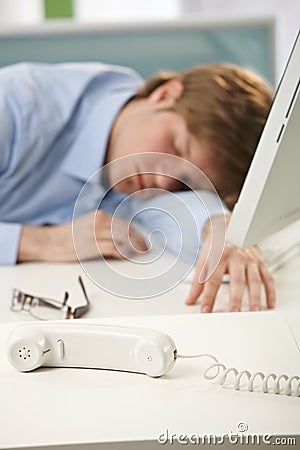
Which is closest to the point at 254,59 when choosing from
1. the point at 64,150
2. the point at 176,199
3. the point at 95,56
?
the point at 95,56

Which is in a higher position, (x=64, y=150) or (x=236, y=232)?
(x=236, y=232)

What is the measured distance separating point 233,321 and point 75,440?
0.29 m

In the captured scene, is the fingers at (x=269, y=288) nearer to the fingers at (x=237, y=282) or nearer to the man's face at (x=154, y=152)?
the fingers at (x=237, y=282)

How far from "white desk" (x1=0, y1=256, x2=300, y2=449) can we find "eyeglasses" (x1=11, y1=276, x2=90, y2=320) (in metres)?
0.14

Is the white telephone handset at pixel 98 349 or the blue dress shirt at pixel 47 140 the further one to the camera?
the blue dress shirt at pixel 47 140

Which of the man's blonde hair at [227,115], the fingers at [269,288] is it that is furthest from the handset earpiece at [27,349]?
the man's blonde hair at [227,115]

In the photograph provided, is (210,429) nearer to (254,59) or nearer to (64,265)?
(64,265)

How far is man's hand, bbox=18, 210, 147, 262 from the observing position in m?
0.96

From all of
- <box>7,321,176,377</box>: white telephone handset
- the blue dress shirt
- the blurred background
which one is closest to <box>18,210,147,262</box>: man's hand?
<box>7,321,176,377</box>: white telephone handset

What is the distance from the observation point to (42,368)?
0.74m

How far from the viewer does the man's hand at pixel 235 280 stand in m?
1.01

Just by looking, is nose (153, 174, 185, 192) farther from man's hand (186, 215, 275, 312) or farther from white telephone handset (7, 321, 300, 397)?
white telephone handset (7, 321, 300, 397)

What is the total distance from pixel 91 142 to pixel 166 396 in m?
1.05

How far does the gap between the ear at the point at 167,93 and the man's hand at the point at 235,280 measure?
1.92 ft
